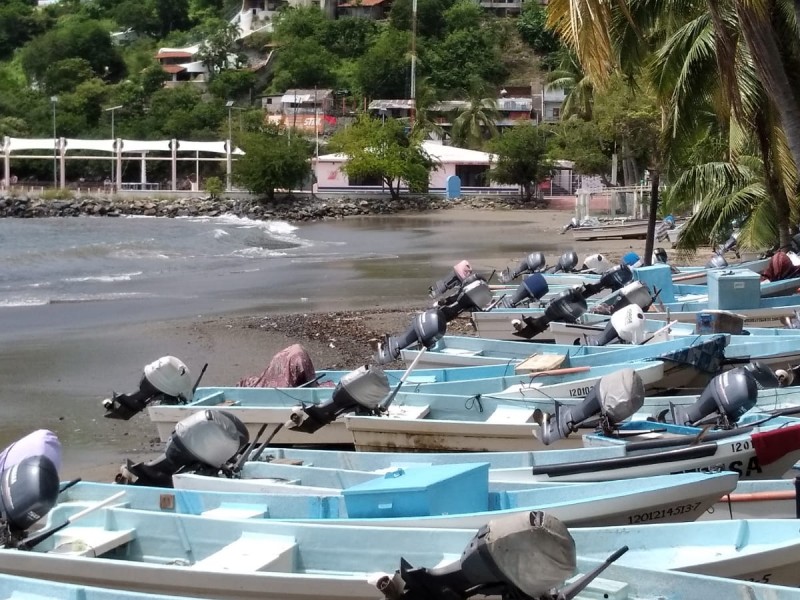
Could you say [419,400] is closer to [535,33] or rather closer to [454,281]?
[454,281]

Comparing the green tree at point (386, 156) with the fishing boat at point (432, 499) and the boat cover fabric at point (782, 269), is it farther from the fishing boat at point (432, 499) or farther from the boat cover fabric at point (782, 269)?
Answer: the fishing boat at point (432, 499)

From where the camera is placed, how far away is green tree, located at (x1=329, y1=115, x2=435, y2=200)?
7338 cm

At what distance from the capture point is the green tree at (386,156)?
2889 inches

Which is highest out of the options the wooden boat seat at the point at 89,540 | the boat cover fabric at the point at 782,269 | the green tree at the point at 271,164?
the green tree at the point at 271,164

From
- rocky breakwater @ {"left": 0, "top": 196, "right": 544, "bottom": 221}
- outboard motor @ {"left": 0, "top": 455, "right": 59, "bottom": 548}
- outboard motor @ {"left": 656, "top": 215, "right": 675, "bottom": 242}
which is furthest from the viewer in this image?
rocky breakwater @ {"left": 0, "top": 196, "right": 544, "bottom": 221}

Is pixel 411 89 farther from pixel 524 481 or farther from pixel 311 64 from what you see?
pixel 524 481

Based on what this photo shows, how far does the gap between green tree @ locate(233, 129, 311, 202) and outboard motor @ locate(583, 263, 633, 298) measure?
56581 millimetres

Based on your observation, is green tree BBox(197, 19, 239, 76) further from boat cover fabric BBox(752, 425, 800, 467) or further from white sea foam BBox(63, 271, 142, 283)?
boat cover fabric BBox(752, 425, 800, 467)

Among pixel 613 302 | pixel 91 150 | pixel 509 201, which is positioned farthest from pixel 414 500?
pixel 91 150

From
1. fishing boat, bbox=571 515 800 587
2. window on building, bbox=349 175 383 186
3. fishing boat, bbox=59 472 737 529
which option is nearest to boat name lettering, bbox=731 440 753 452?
fishing boat, bbox=59 472 737 529

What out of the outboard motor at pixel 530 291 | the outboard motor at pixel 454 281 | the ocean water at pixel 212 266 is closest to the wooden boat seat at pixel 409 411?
the outboard motor at pixel 530 291

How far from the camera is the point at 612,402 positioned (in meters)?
9.00

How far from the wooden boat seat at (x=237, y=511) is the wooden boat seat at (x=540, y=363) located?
17.0ft

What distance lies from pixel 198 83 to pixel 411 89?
34.7 meters
